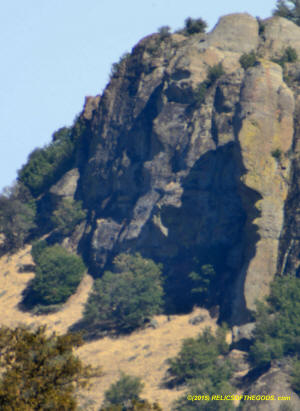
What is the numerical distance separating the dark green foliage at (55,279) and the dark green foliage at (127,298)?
4.31m

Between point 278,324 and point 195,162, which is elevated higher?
point 195,162

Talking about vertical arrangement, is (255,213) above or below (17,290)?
above

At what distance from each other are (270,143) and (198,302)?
12774mm

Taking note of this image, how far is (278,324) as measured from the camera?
42812 millimetres

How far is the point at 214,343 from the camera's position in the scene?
44438 millimetres

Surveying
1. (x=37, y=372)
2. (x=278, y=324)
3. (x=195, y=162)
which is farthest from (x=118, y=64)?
(x=37, y=372)

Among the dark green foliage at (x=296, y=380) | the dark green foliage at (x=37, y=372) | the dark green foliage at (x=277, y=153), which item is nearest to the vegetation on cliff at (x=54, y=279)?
the dark green foliage at (x=277, y=153)

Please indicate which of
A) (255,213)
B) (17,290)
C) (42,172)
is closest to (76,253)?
(17,290)

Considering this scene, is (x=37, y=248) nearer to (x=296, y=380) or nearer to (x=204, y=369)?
(x=204, y=369)

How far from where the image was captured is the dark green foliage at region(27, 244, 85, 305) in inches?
2315

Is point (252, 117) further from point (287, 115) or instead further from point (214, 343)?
point (214, 343)

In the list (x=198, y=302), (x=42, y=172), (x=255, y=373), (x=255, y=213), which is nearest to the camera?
(x=255, y=373)

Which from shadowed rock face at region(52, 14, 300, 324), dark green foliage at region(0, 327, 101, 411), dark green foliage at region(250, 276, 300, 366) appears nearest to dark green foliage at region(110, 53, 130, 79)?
shadowed rock face at region(52, 14, 300, 324)

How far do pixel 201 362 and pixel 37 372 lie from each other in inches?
1048
